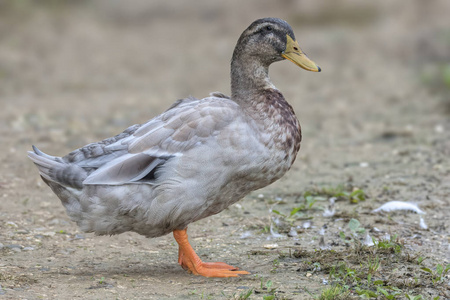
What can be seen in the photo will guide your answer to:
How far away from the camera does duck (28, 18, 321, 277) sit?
4195mm

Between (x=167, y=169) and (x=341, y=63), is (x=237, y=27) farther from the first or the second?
(x=167, y=169)

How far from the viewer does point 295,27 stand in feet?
47.6

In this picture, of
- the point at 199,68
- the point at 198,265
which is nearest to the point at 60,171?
the point at 198,265

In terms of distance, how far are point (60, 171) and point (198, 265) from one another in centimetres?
108

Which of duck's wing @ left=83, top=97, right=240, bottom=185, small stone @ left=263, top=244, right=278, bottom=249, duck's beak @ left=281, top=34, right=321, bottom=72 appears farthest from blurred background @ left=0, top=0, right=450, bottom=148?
duck's beak @ left=281, top=34, right=321, bottom=72

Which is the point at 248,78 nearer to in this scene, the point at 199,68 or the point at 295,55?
the point at 295,55

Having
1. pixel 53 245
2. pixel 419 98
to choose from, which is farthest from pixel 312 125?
pixel 53 245

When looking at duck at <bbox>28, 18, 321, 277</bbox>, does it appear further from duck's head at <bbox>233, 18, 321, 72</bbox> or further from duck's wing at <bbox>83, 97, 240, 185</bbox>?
duck's head at <bbox>233, 18, 321, 72</bbox>

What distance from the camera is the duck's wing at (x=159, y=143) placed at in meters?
4.22

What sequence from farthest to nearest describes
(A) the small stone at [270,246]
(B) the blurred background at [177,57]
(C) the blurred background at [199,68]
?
(B) the blurred background at [177,57], (C) the blurred background at [199,68], (A) the small stone at [270,246]

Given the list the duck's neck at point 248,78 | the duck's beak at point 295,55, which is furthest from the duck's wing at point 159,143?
the duck's beak at point 295,55

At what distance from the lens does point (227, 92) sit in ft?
35.2

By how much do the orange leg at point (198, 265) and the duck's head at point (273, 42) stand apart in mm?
1334

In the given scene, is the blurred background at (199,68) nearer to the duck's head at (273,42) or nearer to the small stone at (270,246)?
the small stone at (270,246)
